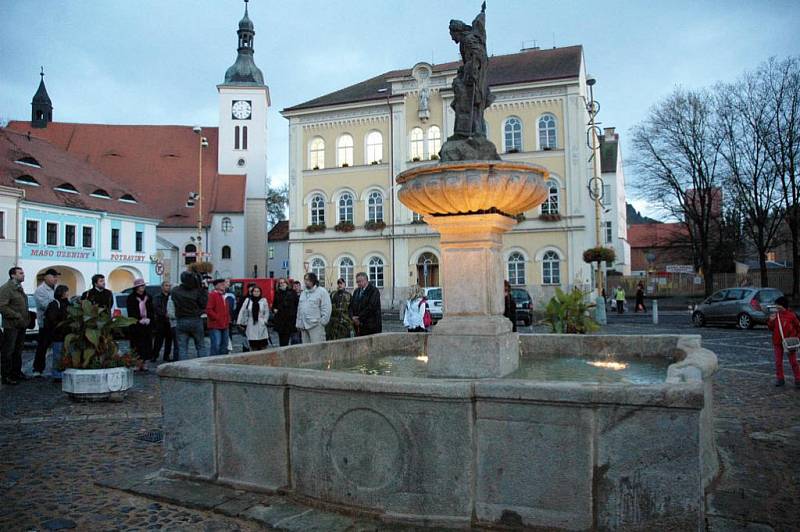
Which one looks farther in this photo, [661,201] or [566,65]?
[661,201]

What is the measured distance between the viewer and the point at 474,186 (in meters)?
5.60

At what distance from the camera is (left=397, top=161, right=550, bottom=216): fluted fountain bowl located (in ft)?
18.3

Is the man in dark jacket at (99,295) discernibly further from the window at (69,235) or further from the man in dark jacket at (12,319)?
the window at (69,235)

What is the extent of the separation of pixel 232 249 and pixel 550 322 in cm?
4743

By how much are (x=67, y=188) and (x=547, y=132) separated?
93.9ft

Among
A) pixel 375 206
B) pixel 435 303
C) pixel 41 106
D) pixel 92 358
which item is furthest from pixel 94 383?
pixel 41 106

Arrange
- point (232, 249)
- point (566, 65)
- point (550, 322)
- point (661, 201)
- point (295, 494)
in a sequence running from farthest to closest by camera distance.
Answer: point (232, 249), point (661, 201), point (566, 65), point (550, 322), point (295, 494)

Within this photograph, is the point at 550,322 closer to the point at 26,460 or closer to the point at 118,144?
the point at 26,460

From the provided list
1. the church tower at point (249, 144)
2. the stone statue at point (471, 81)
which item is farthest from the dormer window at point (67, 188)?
the stone statue at point (471, 81)

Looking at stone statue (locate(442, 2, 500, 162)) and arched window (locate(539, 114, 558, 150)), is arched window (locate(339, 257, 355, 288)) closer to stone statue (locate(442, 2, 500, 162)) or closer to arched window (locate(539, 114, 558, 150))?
arched window (locate(539, 114, 558, 150))

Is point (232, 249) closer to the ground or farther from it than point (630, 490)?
farther from it

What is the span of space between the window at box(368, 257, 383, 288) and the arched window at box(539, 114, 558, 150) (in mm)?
11272

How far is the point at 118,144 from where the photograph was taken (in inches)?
2277

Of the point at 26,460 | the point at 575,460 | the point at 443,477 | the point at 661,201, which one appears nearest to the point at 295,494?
the point at 443,477
